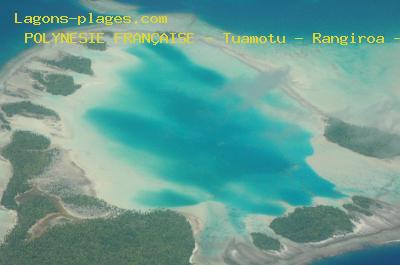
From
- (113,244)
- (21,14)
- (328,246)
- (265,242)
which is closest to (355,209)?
(328,246)

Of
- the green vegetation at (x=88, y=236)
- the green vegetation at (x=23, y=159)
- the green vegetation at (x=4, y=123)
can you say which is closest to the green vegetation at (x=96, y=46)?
the green vegetation at (x=4, y=123)

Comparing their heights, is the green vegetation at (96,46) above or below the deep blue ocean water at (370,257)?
above

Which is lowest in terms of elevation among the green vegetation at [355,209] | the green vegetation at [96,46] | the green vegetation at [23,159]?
the green vegetation at [355,209]

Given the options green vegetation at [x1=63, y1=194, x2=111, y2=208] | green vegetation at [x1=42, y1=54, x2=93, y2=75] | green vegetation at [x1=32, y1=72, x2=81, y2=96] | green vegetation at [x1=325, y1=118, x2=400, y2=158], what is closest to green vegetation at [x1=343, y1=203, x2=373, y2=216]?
green vegetation at [x1=325, y1=118, x2=400, y2=158]

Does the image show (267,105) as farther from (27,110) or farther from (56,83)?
(27,110)

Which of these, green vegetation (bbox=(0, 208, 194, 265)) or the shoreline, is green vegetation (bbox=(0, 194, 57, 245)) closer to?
green vegetation (bbox=(0, 208, 194, 265))

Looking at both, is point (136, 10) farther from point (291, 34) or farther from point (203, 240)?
point (203, 240)

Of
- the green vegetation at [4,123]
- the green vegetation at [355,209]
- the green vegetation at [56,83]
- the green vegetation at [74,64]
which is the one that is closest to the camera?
the green vegetation at [355,209]

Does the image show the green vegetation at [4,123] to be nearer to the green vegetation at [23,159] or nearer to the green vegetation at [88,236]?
the green vegetation at [23,159]
